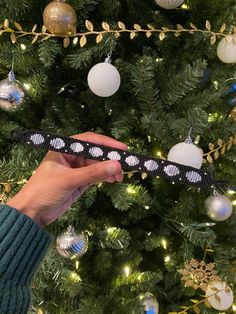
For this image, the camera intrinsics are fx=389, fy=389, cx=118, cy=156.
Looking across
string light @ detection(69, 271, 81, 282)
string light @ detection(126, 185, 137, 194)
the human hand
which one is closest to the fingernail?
the human hand

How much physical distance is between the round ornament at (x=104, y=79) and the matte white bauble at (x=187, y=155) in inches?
6.9

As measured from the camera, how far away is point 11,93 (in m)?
0.78

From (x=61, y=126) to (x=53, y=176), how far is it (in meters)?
0.28

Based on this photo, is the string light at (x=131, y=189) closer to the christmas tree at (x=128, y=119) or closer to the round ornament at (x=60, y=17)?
the christmas tree at (x=128, y=119)

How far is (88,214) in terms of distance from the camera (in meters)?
0.97

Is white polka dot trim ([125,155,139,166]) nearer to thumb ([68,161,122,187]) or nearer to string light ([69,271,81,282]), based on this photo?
thumb ([68,161,122,187])

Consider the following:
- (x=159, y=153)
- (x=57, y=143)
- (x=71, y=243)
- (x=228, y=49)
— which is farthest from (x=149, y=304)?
(x=228, y=49)

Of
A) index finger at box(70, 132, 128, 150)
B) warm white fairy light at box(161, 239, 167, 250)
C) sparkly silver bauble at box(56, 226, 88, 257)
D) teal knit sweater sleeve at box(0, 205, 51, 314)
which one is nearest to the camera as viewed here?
teal knit sweater sleeve at box(0, 205, 51, 314)

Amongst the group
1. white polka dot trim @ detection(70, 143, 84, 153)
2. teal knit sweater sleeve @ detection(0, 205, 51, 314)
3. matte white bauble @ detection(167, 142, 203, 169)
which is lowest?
teal knit sweater sleeve @ detection(0, 205, 51, 314)

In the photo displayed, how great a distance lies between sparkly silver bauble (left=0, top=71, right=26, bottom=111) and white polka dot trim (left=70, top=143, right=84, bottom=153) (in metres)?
0.21

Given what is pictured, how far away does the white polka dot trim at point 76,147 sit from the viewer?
0.65 meters

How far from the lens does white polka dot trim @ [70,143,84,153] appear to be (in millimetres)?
647

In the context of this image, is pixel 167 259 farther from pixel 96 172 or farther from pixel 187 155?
pixel 96 172

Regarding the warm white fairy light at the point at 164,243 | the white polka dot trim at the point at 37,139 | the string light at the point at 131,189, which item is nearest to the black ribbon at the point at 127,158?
the white polka dot trim at the point at 37,139
